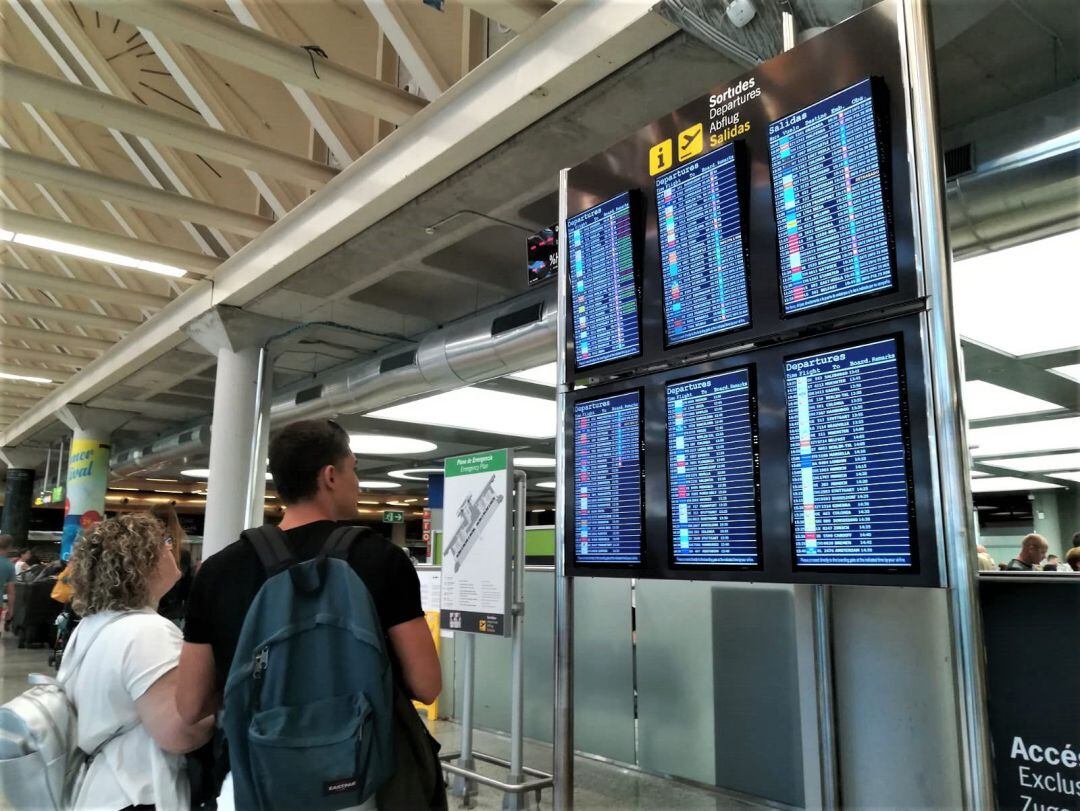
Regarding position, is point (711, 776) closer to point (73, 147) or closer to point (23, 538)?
point (73, 147)

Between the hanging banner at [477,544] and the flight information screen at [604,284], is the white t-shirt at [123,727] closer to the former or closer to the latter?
the flight information screen at [604,284]

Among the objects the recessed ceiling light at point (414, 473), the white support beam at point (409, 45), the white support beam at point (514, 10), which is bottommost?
the recessed ceiling light at point (414, 473)

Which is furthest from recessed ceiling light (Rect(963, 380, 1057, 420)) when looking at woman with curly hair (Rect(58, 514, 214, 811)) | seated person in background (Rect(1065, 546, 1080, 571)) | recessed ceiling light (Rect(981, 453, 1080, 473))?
woman with curly hair (Rect(58, 514, 214, 811))

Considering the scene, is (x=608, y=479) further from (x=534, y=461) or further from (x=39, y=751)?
(x=534, y=461)

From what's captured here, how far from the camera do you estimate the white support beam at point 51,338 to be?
29.3ft

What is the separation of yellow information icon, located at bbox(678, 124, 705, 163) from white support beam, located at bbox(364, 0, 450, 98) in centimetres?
249

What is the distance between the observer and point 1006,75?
4.16 metres

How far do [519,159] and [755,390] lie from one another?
2.87 meters

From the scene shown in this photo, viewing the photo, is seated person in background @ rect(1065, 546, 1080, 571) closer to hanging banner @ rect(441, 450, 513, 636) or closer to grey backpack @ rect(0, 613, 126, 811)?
hanging banner @ rect(441, 450, 513, 636)

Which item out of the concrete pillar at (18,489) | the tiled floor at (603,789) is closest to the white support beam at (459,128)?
the tiled floor at (603,789)

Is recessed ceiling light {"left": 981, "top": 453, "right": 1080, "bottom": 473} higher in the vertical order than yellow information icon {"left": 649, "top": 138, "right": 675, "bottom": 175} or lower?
higher

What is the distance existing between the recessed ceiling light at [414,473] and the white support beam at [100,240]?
1030cm

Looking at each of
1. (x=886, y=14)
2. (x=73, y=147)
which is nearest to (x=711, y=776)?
(x=886, y=14)

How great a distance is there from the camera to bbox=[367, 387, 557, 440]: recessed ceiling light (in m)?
9.73
